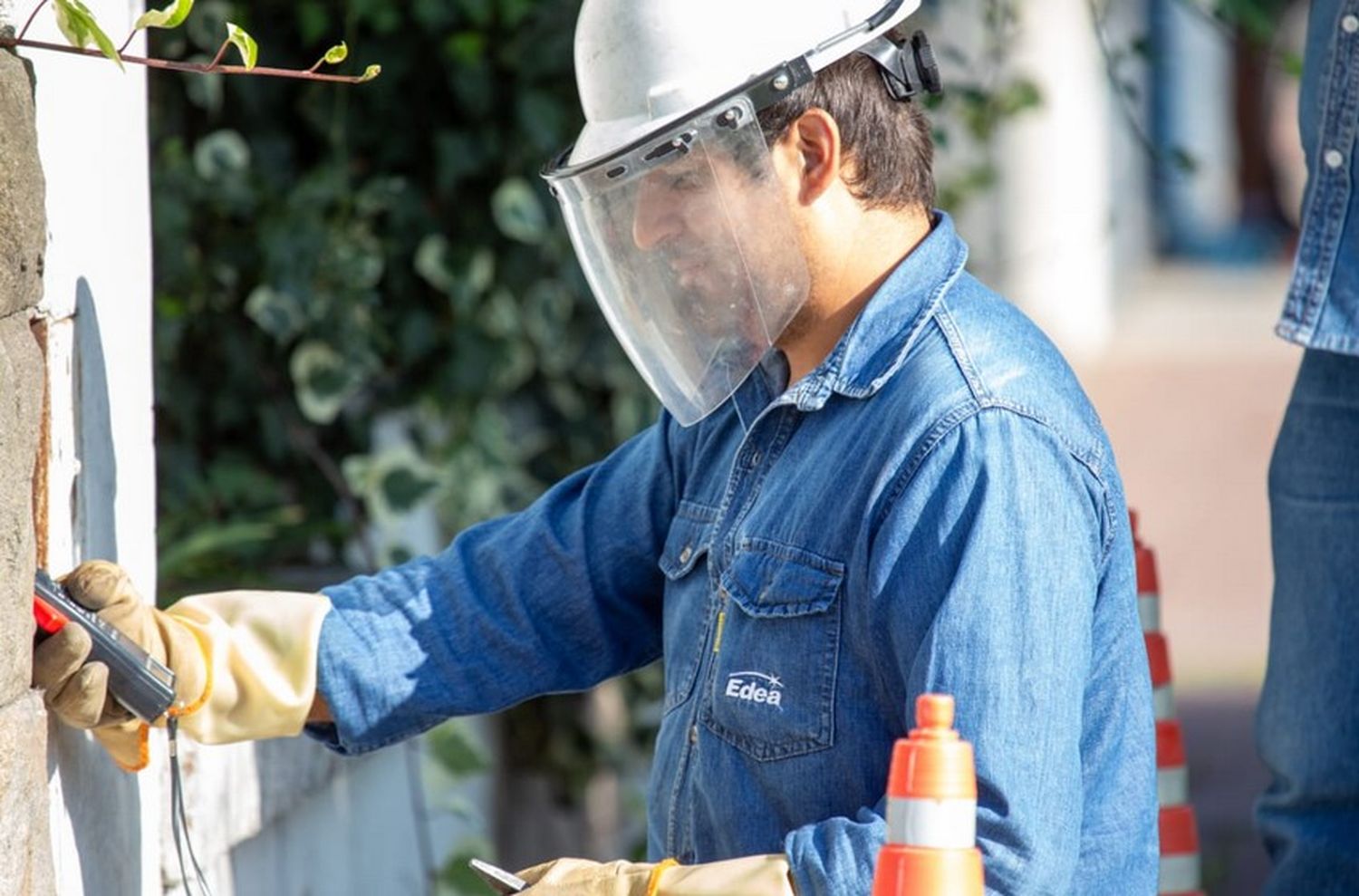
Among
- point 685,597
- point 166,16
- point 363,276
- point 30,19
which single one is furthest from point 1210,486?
point 30,19

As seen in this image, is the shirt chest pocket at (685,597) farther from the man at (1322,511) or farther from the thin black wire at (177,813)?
the man at (1322,511)

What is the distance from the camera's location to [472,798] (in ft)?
13.3

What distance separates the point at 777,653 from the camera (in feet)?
6.45

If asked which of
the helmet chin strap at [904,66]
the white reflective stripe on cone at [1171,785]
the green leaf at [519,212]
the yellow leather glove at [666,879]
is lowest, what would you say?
the white reflective stripe on cone at [1171,785]

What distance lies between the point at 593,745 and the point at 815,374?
2.33m

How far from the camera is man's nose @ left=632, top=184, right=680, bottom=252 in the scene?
202cm

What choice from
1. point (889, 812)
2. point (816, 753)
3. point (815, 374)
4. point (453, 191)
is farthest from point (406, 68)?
point (889, 812)

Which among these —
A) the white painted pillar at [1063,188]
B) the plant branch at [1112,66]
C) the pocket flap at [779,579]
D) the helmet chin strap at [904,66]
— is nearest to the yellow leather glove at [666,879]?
the pocket flap at [779,579]

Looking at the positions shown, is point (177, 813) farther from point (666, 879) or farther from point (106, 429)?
point (666, 879)

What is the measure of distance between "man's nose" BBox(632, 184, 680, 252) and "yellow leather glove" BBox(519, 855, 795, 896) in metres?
0.59

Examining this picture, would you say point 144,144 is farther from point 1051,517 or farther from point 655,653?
point 1051,517

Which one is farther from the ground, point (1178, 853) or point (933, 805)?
point (933, 805)

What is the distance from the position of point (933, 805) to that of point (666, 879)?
1.27 ft

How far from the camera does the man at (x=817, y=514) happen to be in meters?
1.82
